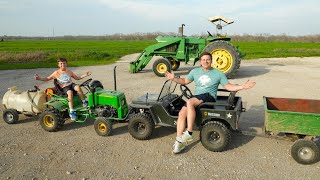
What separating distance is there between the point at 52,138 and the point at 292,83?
8983mm

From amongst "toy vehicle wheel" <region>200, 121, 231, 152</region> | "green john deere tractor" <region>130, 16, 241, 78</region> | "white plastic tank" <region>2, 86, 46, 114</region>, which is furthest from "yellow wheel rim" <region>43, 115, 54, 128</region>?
"green john deere tractor" <region>130, 16, 241, 78</region>

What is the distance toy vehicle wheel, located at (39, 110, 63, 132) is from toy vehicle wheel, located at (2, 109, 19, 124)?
97 cm

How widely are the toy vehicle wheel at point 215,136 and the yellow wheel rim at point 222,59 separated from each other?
285 inches

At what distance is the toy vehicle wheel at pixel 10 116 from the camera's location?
6.37m

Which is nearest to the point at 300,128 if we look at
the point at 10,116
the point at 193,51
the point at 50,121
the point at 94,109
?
the point at 94,109

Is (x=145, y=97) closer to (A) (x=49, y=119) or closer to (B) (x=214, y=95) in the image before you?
(B) (x=214, y=95)

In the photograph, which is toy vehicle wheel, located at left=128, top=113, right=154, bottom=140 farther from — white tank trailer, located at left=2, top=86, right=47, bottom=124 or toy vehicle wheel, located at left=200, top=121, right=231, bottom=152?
white tank trailer, located at left=2, top=86, right=47, bottom=124

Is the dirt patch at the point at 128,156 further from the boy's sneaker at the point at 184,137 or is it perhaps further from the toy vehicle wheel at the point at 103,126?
the boy's sneaker at the point at 184,137

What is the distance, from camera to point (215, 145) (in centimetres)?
480

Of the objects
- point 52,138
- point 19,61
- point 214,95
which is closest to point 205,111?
point 214,95

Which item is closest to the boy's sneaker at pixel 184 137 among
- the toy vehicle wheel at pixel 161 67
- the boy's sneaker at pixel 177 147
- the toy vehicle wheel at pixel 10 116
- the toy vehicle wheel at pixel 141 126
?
the boy's sneaker at pixel 177 147

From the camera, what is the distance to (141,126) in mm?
5379

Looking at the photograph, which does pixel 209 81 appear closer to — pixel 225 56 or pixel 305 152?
pixel 305 152

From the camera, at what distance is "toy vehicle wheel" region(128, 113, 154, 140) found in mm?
5250
